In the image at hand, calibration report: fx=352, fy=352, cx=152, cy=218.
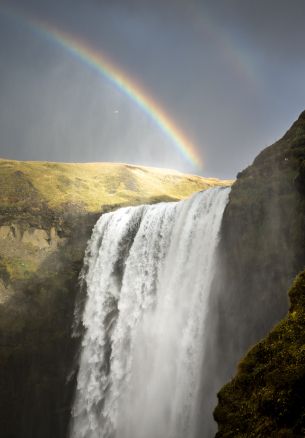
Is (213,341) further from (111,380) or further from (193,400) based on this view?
(111,380)

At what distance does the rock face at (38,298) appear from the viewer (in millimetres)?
29453

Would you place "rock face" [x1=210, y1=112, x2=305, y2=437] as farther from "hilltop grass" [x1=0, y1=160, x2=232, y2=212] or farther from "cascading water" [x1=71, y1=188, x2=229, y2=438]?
"hilltop grass" [x1=0, y1=160, x2=232, y2=212]

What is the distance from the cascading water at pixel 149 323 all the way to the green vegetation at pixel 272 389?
15.8 m

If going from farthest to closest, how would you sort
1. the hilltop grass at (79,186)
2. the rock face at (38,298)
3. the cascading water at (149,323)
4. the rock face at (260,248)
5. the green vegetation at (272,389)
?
the hilltop grass at (79,186)
the rock face at (38,298)
the cascading water at (149,323)
the rock face at (260,248)
the green vegetation at (272,389)

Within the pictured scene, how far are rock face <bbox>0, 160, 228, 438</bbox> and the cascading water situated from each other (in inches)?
109

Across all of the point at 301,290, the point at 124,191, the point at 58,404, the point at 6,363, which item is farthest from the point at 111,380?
the point at 124,191

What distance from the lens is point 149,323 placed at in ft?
80.9

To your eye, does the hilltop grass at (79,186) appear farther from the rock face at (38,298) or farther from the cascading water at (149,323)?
the cascading water at (149,323)

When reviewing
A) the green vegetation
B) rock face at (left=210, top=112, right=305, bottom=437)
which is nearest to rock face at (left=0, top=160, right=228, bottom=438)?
rock face at (left=210, top=112, right=305, bottom=437)

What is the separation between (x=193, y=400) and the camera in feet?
63.9

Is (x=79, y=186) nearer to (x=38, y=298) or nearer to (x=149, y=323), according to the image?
(x=38, y=298)

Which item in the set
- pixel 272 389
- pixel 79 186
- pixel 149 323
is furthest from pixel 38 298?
pixel 272 389

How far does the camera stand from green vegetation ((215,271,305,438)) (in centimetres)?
412

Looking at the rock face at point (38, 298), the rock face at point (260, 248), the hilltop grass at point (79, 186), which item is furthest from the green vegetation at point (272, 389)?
the hilltop grass at point (79, 186)
